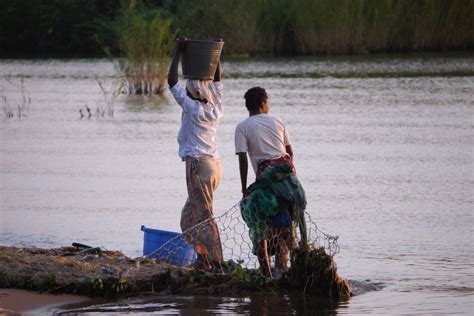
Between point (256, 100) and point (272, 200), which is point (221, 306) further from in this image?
point (256, 100)

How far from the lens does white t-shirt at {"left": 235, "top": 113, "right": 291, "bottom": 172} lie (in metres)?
8.27

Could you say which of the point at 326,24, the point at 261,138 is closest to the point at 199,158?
the point at 261,138

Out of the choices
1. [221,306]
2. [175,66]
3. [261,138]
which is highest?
[175,66]

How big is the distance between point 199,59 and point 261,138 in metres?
0.75

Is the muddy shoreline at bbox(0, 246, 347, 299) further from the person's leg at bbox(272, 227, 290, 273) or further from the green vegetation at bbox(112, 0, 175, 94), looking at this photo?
the green vegetation at bbox(112, 0, 175, 94)

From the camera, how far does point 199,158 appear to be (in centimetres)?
841

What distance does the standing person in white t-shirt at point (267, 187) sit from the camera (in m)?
8.20

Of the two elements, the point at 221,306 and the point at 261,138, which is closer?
the point at 221,306

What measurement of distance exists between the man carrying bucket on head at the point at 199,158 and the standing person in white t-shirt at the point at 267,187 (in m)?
0.27

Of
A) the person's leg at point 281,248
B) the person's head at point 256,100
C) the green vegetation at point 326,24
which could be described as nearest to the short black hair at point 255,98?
the person's head at point 256,100

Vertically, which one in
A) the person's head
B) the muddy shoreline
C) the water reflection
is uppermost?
the person's head

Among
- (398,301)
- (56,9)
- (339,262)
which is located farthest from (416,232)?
(56,9)

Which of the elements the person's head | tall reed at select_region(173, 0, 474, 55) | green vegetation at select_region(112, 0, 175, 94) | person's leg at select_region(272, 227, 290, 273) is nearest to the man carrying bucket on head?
the person's head

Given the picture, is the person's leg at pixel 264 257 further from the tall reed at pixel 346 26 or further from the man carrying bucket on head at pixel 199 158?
the tall reed at pixel 346 26
